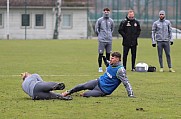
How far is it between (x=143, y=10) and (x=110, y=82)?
59.8 meters

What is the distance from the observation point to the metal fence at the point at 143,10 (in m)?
70.1

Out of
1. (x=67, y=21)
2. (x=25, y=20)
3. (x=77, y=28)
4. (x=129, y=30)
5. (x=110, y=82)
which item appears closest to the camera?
(x=110, y=82)

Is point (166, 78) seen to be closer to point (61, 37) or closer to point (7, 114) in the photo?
point (7, 114)

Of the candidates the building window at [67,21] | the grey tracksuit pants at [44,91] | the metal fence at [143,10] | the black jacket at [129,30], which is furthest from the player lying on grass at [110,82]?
the building window at [67,21]

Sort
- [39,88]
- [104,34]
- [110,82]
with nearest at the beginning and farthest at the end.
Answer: [39,88] → [110,82] → [104,34]

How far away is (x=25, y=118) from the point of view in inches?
419

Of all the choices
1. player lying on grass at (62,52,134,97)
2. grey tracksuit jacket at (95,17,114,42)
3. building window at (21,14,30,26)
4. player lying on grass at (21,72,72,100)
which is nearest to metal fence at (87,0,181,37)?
building window at (21,14,30,26)

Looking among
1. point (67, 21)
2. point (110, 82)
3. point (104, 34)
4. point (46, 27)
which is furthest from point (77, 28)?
point (110, 82)

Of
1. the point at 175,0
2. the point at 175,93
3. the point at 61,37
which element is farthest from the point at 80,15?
the point at 175,93

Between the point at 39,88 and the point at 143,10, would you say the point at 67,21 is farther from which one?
the point at 39,88

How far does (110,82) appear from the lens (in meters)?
13.6

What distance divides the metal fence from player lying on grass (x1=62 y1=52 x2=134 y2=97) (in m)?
54.6

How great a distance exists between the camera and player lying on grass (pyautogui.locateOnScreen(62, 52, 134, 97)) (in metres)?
13.5

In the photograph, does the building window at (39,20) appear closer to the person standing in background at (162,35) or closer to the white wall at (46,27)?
the white wall at (46,27)
